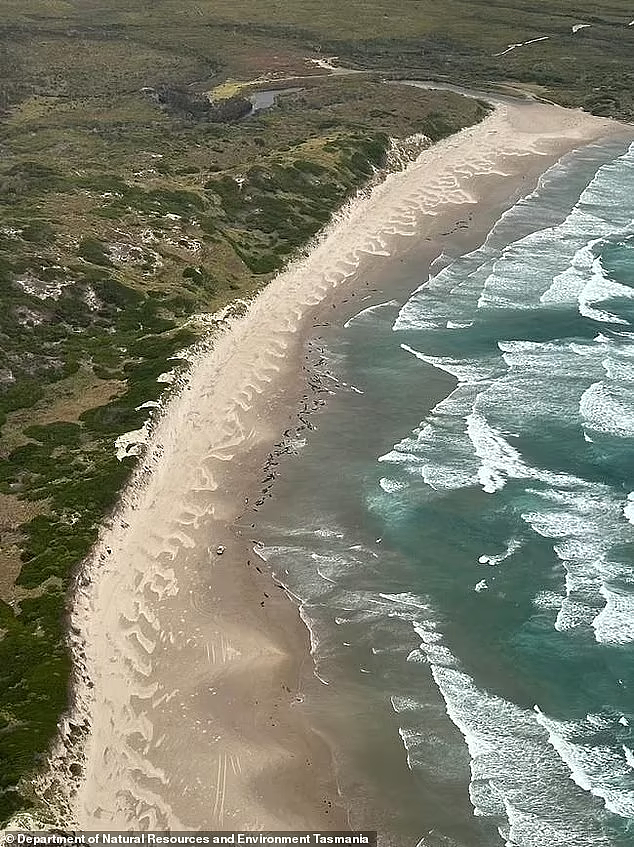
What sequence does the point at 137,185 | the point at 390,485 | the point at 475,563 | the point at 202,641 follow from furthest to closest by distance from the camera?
1. the point at 137,185
2. the point at 390,485
3. the point at 475,563
4. the point at 202,641

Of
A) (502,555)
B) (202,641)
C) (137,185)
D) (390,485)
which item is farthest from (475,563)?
(137,185)

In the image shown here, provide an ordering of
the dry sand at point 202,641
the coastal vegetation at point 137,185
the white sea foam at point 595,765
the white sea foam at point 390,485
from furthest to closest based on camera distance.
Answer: the white sea foam at point 390,485, the coastal vegetation at point 137,185, the dry sand at point 202,641, the white sea foam at point 595,765

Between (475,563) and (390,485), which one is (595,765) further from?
(390,485)

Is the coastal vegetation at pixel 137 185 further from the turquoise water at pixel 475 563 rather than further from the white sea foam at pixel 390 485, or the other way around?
the white sea foam at pixel 390 485

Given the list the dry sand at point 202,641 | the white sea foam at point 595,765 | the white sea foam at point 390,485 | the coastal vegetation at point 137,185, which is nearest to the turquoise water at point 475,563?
the white sea foam at point 595,765

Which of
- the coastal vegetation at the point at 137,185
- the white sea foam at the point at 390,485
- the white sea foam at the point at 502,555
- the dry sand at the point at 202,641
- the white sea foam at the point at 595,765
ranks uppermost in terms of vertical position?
the coastal vegetation at the point at 137,185

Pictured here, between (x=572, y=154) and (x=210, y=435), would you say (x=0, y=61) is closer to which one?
(x=572, y=154)
